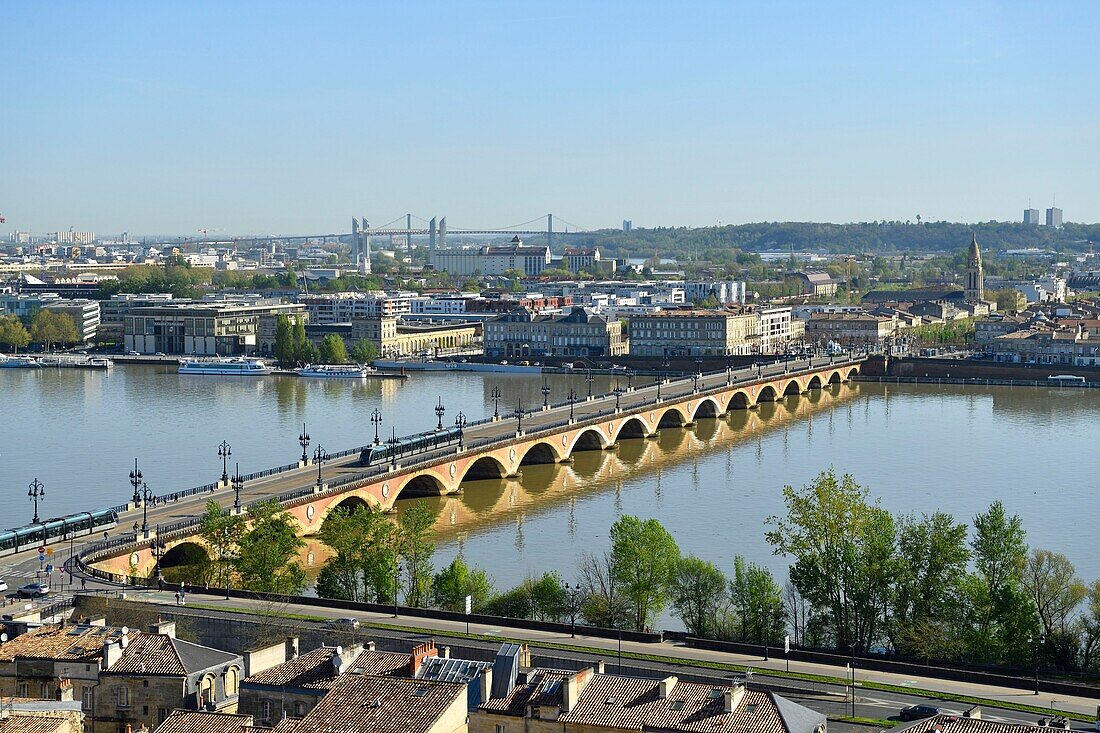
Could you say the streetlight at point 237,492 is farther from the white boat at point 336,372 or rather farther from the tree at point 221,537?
the white boat at point 336,372

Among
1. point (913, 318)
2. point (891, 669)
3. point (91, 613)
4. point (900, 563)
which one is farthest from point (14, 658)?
point (913, 318)

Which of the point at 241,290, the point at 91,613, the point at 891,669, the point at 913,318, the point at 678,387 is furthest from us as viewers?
the point at 241,290

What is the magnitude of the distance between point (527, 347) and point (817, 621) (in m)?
55.7

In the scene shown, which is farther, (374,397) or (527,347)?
(527,347)

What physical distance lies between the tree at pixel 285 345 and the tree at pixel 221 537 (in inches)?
1868

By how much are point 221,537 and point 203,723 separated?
428 inches

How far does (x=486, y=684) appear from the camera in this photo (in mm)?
14453

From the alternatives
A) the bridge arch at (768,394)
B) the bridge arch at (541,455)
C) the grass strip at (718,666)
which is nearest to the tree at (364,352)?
the bridge arch at (768,394)

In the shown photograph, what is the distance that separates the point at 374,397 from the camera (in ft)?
191

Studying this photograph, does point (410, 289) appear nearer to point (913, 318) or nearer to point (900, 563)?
point (913, 318)

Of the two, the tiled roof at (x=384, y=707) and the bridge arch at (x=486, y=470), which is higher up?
the tiled roof at (x=384, y=707)

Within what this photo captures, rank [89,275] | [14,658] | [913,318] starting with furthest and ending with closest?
1. [89,275]
2. [913,318]
3. [14,658]

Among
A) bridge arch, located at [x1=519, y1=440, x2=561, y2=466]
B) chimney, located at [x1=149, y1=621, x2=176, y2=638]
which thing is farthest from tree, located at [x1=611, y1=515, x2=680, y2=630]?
bridge arch, located at [x1=519, y1=440, x2=561, y2=466]

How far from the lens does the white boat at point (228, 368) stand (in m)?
69.1
